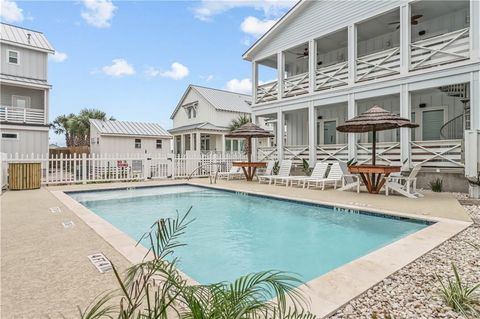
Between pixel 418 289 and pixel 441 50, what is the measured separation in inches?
409

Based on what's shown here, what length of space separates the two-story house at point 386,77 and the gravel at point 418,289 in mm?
5892

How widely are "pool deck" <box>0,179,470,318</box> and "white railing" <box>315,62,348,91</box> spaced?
26.6 feet

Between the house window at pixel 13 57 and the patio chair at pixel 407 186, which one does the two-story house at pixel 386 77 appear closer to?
the patio chair at pixel 407 186

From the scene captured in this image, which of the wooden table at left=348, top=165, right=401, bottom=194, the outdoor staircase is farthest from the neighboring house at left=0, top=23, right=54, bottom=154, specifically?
the outdoor staircase

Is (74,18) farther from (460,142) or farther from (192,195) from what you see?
(460,142)

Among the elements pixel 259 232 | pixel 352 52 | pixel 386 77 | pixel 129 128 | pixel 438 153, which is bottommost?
pixel 259 232

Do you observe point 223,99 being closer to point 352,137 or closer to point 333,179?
point 352,137

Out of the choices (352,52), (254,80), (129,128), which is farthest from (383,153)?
(129,128)

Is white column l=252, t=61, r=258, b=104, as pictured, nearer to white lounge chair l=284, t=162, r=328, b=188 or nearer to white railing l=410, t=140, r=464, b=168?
white lounge chair l=284, t=162, r=328, b=188

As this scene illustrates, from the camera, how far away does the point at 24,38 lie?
19578mm

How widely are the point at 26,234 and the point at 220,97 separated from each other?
23.9 m

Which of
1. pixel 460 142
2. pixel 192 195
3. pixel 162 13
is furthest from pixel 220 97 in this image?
pixel 460 142

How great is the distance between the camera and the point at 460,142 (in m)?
9.84

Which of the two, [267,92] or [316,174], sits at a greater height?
[267,92]
